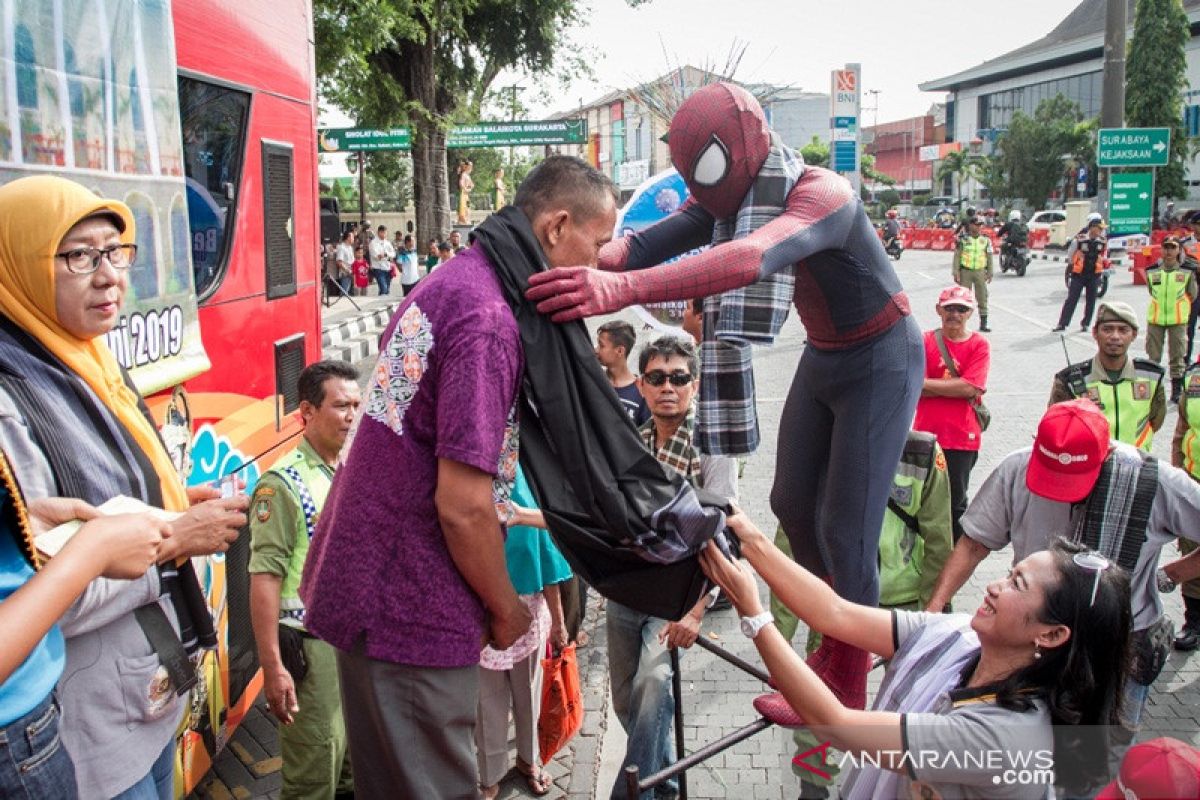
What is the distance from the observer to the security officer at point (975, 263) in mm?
17078

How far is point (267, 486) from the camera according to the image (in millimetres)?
3385

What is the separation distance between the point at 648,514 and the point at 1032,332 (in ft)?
55.4

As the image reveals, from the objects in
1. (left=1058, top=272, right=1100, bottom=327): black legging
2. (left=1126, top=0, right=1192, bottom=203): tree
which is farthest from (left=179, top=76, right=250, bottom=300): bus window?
(left=1126, top=0, right=1192, bottom=203): tree

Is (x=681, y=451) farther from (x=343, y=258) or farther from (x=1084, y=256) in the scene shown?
(x=343, y=258)

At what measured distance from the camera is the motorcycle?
96.8 ft

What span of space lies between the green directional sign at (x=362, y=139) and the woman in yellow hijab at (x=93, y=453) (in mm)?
20082

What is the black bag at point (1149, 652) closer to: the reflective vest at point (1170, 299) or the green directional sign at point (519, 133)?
the reflective vest at point (1170, 299)

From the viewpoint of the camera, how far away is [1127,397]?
17.0ft

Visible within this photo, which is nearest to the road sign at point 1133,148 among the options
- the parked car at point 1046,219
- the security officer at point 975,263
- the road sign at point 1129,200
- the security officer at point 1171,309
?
the road sign at point 1129,200

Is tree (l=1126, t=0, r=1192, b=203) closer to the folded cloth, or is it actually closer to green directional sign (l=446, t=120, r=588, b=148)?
green directional sign (l=446, t=120, r=588, b=148)

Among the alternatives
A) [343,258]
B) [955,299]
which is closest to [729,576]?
[955,299]

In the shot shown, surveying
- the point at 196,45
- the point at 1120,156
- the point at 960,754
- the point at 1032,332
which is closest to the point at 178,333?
the point at 196,45

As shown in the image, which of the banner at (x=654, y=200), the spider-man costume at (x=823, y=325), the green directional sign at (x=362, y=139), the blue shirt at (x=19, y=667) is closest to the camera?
the blue shirt at (x=19, y=667)

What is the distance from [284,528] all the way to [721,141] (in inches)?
71.4
